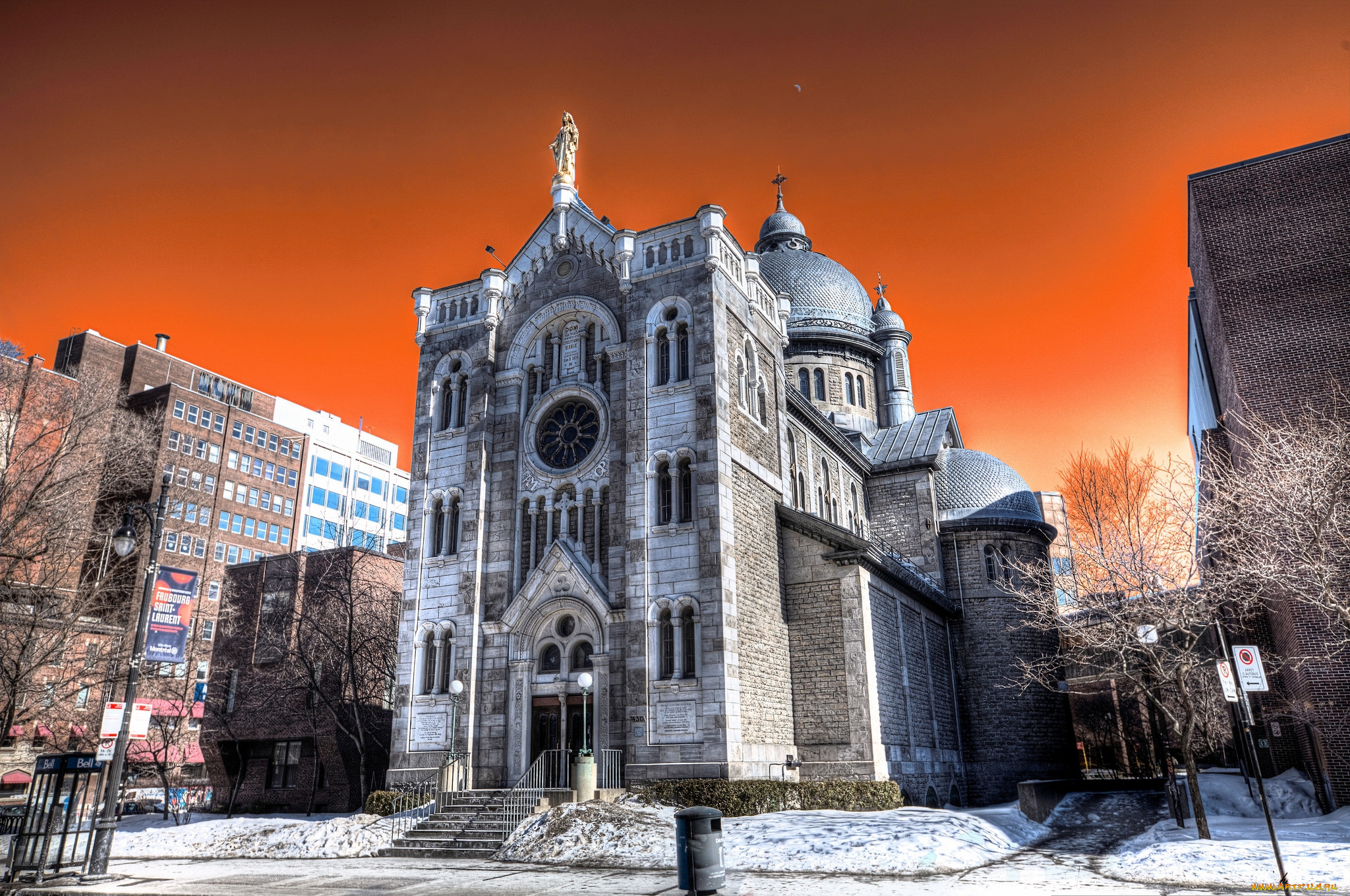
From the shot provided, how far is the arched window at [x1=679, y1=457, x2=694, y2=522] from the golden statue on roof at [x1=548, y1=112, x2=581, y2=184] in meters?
12.2

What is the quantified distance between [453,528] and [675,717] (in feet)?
34.8

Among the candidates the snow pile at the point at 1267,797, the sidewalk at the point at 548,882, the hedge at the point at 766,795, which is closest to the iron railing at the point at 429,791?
the sidewalk at the point at 548,882

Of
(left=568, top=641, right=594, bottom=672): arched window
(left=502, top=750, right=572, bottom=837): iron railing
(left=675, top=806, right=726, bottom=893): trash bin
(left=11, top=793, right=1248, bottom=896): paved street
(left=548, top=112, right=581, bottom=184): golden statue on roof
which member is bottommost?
(left=11, top=793, right=1248, bottom=896): paved street

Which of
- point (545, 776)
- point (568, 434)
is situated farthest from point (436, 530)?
point (545, 776)

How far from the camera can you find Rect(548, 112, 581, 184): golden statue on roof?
33062mm

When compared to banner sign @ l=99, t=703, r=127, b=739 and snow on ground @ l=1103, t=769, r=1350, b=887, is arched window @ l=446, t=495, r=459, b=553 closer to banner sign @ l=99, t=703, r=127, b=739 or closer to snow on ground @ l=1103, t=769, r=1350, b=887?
banner sign @ l=99, t=703, r=127, b=739

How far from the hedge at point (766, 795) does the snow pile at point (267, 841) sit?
7.37 metres

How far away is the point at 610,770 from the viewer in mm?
25234

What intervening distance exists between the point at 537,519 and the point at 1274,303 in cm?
2377

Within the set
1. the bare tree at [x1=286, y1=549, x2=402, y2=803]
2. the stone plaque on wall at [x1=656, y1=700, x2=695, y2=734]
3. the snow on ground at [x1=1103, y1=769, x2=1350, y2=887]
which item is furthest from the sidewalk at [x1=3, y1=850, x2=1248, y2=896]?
the bare tree at [x1=286, y1=549, x2=402, y2=803]

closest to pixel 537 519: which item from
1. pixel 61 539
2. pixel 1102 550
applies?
pixel 61 539

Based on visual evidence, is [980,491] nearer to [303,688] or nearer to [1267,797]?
[1267,797]

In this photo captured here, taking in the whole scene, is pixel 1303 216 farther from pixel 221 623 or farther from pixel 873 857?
pixel 221 623

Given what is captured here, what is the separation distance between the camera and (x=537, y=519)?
2969cm
